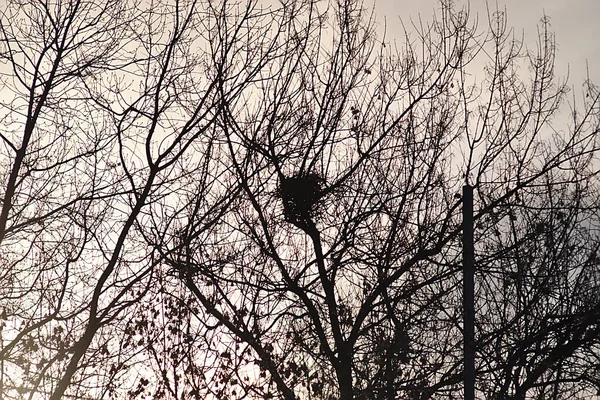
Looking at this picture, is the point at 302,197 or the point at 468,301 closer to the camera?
the point at 468,301

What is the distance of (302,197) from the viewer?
8883mm

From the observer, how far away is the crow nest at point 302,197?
8773 millimetres

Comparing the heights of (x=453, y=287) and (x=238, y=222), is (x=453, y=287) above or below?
below

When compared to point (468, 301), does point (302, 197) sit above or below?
above

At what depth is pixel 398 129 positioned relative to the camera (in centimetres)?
921

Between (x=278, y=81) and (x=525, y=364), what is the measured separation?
4.62 metres

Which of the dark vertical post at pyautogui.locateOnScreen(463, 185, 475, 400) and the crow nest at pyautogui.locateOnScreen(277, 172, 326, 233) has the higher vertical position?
the crow nest at pyautogui.locateOnScreen(277, 172, 326, 233)

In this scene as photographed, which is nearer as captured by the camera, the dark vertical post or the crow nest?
the dark vertical post

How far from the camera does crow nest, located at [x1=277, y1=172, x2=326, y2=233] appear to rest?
8.77m

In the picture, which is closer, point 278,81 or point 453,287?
A: point 278,81

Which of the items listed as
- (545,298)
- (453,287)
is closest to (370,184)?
(453,287)

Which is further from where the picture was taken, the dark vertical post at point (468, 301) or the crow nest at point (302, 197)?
the crow nest at point (302, 197)

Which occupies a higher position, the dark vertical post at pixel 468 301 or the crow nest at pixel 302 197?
the crow nest at pixel 302 197

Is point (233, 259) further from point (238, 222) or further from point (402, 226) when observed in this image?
point (402, 226)
